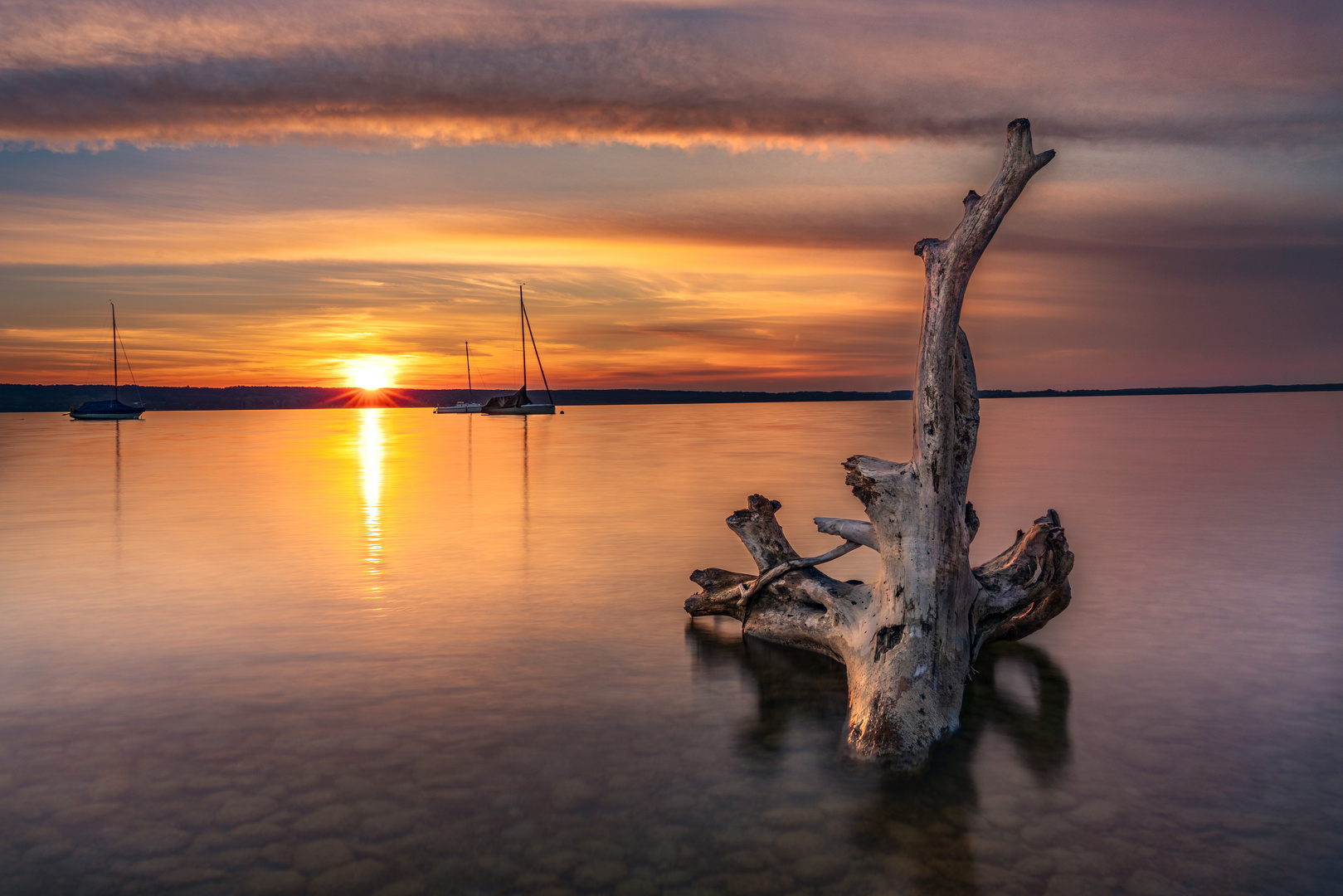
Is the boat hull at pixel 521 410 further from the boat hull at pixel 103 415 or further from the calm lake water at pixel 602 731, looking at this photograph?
the calm lake water at pixel 602 731

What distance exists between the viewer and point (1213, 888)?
4285 millimetres

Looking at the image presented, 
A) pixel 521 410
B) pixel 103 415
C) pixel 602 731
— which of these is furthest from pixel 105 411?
pixel 602 731

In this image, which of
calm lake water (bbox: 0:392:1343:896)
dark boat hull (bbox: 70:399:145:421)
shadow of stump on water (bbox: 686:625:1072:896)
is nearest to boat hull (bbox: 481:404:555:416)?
dark boat hull (bbox: 70:399:145:421)

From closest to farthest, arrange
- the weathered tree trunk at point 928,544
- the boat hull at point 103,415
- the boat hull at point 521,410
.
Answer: the weathered tree trunk at point 928,544 → the boat hull at point 103,415 → the boat hull at point 521,410

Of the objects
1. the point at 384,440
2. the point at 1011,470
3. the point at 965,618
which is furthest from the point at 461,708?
the point at 384,440

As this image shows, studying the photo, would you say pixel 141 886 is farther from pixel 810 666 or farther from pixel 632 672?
pixel 810 666

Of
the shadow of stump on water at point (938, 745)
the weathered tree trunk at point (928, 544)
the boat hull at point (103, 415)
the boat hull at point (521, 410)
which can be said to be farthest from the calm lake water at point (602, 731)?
the boat hull at point (521, 410)

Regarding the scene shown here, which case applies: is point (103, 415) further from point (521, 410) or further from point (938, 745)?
point (938, 745)

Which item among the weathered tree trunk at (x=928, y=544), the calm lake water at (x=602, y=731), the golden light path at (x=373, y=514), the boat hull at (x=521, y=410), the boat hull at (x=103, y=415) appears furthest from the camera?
the boat hull at (x=521, y=410)

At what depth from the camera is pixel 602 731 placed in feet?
20.5

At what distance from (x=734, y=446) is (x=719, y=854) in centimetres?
3607

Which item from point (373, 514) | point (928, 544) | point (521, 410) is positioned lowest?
point (373, 514)

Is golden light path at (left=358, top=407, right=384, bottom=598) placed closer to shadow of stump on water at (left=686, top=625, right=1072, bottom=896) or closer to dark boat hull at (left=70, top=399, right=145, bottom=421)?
shadow of stump on water at (left=686, top=625, right=1072, bottom=896)

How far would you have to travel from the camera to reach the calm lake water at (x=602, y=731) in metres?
4.54
